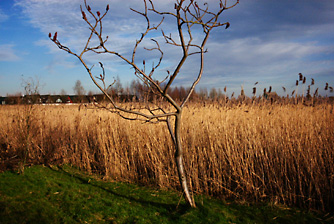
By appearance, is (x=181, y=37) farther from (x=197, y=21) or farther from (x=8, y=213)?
(x=8, y=213)

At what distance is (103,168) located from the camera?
510 cm

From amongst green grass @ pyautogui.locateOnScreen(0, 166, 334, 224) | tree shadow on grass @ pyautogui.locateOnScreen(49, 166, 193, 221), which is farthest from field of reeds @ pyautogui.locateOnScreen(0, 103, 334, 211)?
tree shadow on grass @ pyautogui.locateOnScreen(49, 166, 193, 221)

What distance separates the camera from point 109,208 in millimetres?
2904

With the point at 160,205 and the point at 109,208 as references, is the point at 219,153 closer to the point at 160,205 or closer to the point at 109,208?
the point at 160,205

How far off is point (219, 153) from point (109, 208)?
198 cm

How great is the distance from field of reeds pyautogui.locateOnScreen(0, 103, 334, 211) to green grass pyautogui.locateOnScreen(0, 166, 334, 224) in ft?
1.39

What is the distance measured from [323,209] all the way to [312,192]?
1.42 ft

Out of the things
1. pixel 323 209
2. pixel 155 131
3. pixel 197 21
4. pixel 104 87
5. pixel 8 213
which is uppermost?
pixel 197 21

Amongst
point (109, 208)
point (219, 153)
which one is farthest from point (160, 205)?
point (219, 153)

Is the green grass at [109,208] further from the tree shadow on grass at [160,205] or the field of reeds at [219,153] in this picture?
the field of reeds at [219,153]

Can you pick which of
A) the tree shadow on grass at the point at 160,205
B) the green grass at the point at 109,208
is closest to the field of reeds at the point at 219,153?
the green grass at the point at 109,208

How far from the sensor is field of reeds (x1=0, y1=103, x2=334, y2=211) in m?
3.65

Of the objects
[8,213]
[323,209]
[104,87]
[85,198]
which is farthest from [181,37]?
[323,209]

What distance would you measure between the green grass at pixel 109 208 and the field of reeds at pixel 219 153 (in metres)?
0.42
